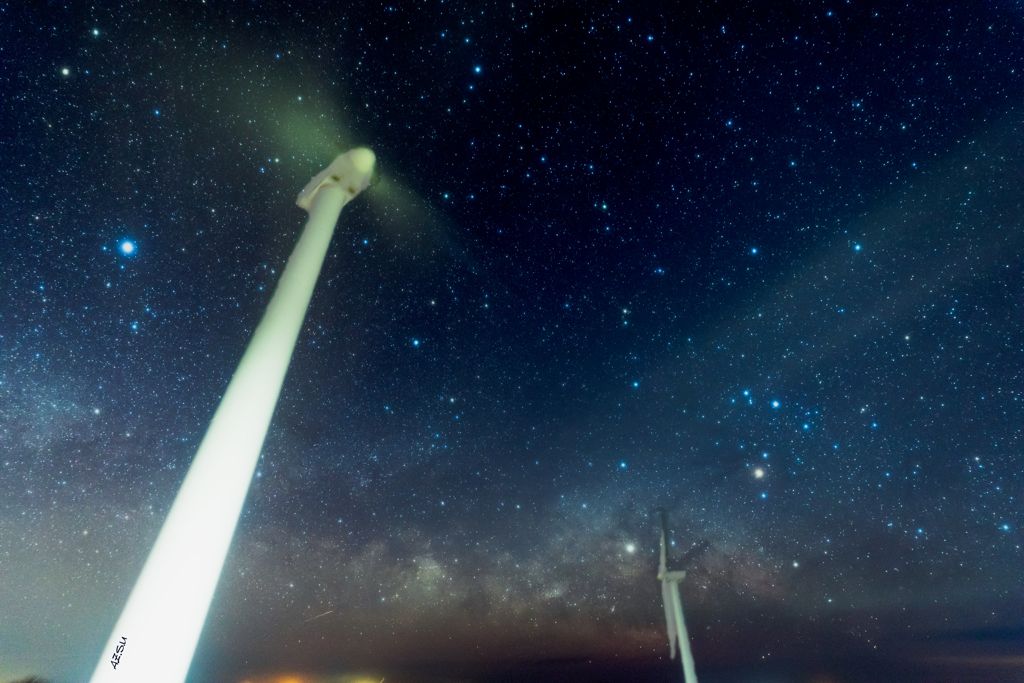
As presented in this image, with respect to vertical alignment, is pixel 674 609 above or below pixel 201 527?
above

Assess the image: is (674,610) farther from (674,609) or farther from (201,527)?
(201,527)

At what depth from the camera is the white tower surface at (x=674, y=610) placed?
127 feet

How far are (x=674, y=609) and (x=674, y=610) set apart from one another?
11cm

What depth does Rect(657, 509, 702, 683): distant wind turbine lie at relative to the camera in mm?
38688

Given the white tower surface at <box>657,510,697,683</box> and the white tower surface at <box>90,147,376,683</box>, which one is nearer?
the white tower surface at <box>90,147,376,683</box>

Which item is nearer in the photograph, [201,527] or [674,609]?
[201,527]

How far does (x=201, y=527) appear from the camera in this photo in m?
6.04

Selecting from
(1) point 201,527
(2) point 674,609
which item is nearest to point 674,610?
(2) point 674,609

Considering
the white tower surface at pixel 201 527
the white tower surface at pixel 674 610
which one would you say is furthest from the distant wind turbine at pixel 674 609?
the white tower surface at pixel 201 527

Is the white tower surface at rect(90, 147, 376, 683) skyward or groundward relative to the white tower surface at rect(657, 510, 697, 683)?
groundward

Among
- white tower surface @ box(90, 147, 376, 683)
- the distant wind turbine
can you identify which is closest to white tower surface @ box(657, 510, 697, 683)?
the distant wind turbine

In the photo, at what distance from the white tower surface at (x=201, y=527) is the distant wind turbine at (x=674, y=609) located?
40822 millimetres

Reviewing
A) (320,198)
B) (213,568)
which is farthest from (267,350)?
(320,198)

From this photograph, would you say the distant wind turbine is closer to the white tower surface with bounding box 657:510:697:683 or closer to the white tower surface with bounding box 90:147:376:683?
the white tower surface with bounding box 657:510:697:683
